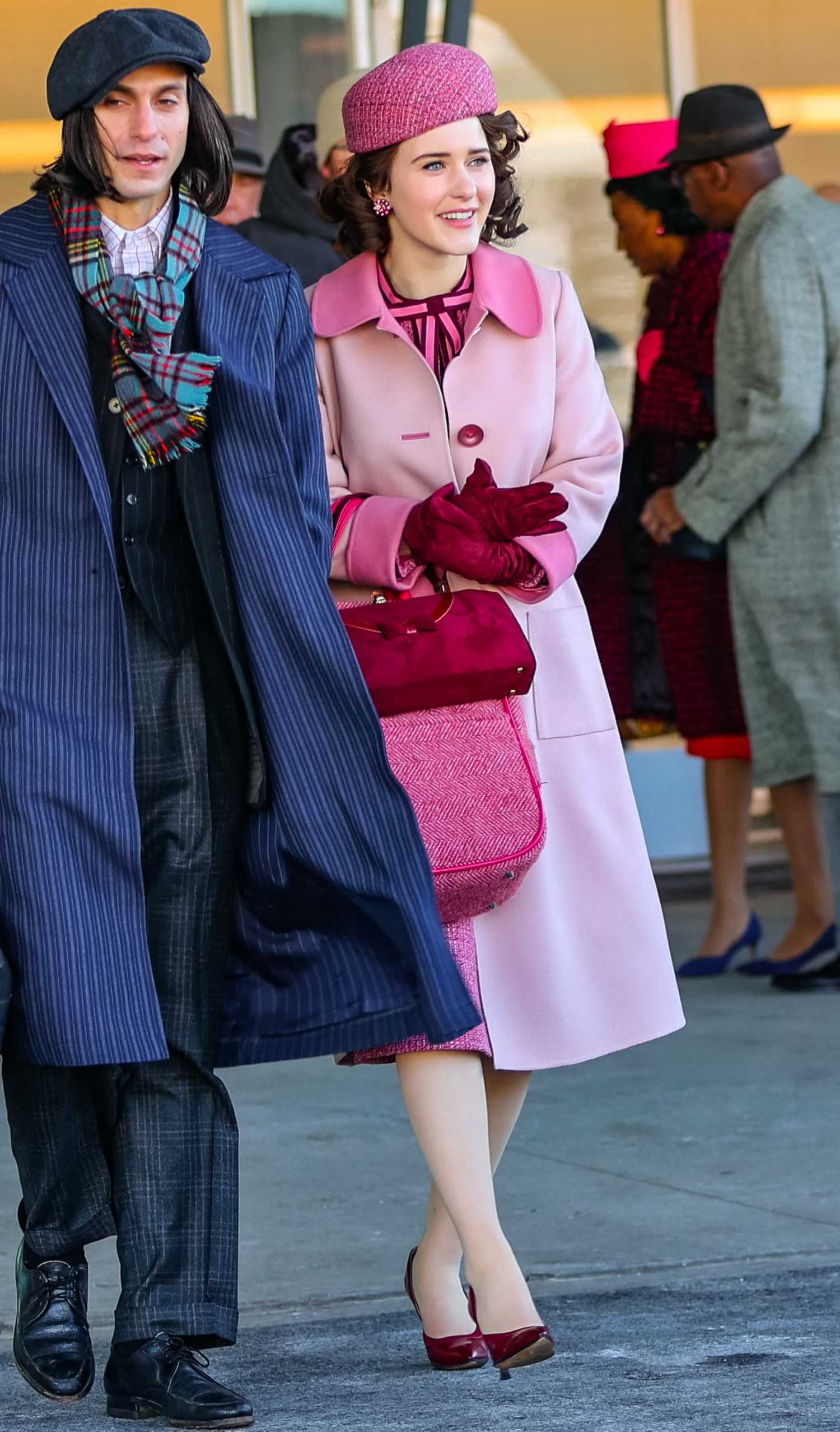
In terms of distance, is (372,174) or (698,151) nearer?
(372,174)

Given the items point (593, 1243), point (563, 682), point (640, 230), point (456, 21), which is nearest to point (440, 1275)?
point (593, 1243)

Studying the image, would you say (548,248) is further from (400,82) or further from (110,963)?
(110,963)

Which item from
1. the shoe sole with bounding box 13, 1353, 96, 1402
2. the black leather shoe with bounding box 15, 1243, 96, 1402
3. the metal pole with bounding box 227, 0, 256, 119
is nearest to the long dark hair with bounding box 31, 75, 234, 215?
the black leather shoe with bounding box 15, 1243, 96, 1402

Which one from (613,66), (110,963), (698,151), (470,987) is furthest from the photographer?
(613,66)

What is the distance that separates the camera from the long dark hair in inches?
131

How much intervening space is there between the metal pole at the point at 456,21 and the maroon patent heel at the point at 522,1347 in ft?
14.8

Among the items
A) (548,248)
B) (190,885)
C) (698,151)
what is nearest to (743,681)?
(698,151)

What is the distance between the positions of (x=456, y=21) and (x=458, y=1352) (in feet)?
14.7

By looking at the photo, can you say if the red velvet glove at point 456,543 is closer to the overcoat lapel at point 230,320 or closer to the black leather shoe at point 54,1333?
the overcoat lapel at point 230,320

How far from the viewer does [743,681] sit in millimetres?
6566

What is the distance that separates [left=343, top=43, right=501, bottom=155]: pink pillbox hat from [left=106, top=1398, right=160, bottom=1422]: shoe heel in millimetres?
1877

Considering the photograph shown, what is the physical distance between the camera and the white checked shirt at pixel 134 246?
335 centimetres

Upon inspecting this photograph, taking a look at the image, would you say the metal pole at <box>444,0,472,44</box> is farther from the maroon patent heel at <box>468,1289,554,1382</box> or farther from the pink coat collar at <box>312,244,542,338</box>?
the maroon patent heel at <box>468,1289,554,1382</box>

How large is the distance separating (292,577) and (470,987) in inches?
28.6
